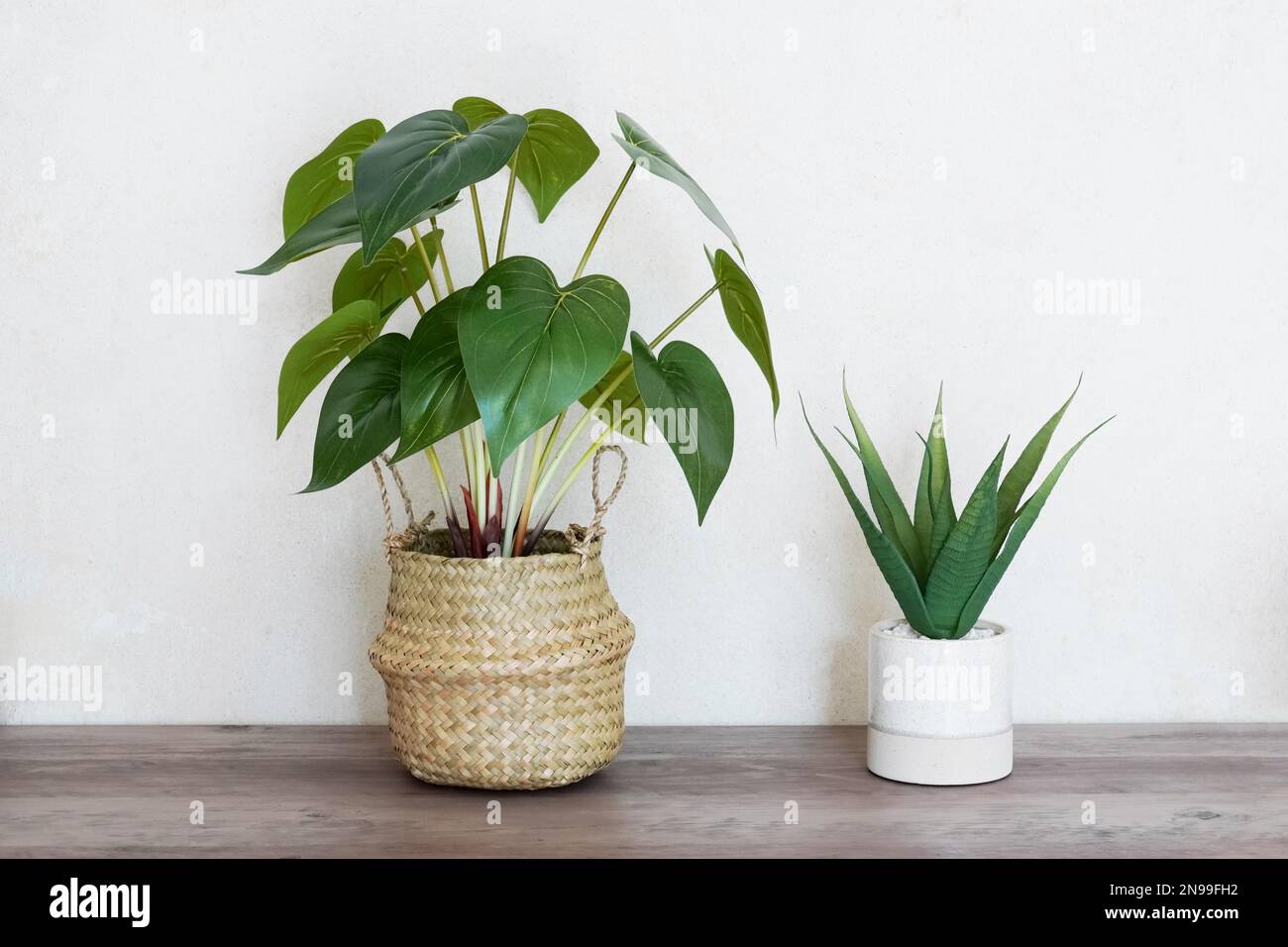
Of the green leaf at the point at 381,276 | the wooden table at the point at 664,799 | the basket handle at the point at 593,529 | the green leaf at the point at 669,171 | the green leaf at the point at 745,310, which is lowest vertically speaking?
the wooden table at the point at 664,799

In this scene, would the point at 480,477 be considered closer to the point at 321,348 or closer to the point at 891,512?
the point at 321,348

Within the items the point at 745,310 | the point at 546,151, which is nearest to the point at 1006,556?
the point at 745,310

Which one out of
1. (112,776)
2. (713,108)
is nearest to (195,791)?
(112,776)

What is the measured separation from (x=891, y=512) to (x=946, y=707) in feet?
0.59

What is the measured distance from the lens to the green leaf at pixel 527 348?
0.81m

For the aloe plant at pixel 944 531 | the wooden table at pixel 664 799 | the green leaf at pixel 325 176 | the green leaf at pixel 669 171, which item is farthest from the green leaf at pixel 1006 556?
the green leaf at pixel 325 176

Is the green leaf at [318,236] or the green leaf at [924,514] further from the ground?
the green leaf at [318,236]

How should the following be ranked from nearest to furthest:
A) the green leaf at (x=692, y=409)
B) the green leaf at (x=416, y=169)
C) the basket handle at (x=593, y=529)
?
the green leaf at (x=416, y=169) → the green leaf at (x=692, y=409) → the basket handle at (x=593, y=529)

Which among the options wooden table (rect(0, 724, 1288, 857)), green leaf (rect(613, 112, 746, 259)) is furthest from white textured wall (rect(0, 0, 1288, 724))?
green leaf (rect(613, 112, 746, 259))

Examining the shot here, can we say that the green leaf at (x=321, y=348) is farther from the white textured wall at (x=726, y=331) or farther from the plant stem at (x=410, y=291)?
the white textured wall at (x=726, y=331)

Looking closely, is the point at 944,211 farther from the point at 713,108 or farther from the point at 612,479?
the point at 612,479

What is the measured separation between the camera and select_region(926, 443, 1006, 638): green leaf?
1010 millimetres

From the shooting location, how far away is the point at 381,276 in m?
1.09

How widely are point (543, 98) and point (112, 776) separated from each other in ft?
2.49
